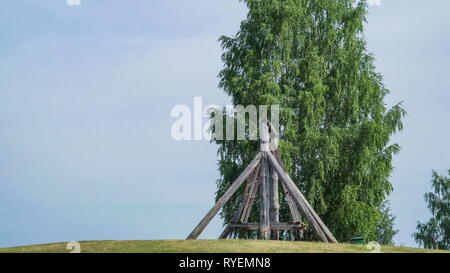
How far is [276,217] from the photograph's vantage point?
20.5m

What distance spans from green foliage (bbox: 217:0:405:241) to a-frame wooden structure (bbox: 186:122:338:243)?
430 cm

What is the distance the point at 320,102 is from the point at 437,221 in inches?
443

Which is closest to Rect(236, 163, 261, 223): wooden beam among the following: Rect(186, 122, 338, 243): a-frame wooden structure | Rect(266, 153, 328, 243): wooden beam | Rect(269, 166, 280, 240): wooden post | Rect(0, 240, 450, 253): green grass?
Rect(186, 122, 338, 243): a-frame wooden structure

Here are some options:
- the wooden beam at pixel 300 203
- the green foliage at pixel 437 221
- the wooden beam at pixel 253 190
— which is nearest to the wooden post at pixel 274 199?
the wooden beam at pixel 253 190

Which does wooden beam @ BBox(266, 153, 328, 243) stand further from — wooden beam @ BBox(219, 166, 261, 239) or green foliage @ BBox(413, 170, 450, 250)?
green foliage @ BBox(413, 170, 450, 250)

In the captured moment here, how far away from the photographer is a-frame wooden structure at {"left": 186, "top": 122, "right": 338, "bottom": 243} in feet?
61.5

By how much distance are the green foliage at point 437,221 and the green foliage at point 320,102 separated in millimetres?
7868

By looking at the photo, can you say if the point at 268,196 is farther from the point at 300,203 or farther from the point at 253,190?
the point at 300,203

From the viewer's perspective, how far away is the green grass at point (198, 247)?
15.1m

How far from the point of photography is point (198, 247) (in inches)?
602

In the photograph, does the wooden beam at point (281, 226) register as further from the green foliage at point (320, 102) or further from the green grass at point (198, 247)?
the green foliage at point (320, 102)
